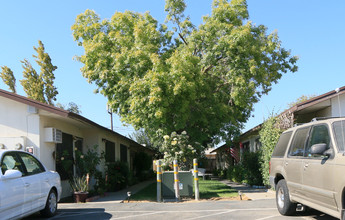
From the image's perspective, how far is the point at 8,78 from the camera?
99.1 ft

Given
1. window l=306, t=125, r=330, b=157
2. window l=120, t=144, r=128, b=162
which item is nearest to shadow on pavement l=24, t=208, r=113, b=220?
window l=306, t=125, r=330, b=157

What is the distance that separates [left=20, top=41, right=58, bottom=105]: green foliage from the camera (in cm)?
2875

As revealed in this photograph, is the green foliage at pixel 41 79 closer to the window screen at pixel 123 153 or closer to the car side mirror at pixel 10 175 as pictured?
the window screen at pixel 123 153

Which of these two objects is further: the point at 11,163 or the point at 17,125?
the point at 17,125

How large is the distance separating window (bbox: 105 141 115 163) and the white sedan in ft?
26.8

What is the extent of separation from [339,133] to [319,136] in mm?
556

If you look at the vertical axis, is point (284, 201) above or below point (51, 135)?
below

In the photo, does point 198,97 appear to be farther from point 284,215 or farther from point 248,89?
point 284,215

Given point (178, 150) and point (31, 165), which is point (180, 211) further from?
point (178, 150)

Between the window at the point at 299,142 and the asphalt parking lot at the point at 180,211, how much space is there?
1441 mm

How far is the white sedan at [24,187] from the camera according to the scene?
20.8 ft

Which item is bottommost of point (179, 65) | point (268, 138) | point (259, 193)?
point (259, 193)

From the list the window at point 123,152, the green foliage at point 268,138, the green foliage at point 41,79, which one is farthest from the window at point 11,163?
the green foliage at point 41,79

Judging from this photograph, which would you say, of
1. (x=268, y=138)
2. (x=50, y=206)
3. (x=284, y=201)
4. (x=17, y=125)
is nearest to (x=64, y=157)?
(x=17, y=125)
